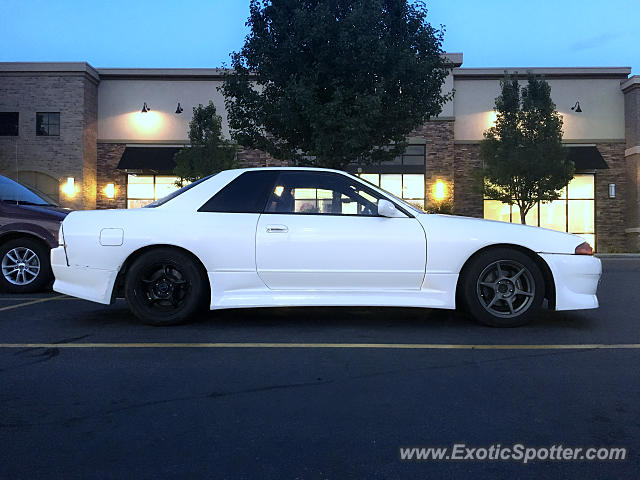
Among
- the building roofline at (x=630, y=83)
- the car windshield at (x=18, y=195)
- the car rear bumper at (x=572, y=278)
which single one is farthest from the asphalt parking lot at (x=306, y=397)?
the building roofline at (x=630, y=83)

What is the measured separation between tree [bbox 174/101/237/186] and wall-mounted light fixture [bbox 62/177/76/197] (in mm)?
5749

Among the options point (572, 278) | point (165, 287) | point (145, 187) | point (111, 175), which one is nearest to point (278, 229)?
point (165, 287)

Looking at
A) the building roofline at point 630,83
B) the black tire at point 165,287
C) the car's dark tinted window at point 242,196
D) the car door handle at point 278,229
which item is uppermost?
the building roofline at point 630,83

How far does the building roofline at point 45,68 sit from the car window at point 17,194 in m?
19.1

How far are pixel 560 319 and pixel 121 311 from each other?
4.82m

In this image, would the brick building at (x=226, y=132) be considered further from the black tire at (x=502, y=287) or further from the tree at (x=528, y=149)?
the black tire at (x=502, y=287)

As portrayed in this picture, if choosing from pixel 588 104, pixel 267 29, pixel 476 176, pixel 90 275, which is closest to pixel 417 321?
pixel 90 275

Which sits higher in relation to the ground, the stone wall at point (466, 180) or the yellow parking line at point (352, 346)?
the stone wall at point (466, 180)

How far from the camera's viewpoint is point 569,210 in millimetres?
29281

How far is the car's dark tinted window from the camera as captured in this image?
237 inches

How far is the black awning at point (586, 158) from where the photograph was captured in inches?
1087

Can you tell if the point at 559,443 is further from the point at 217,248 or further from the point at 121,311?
the point at 121,311

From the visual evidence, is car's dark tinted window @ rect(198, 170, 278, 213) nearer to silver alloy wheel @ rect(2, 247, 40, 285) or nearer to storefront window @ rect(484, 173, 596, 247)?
silver alloy wheel @ rect(2, 247, 40, 285)

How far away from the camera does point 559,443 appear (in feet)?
9.17
